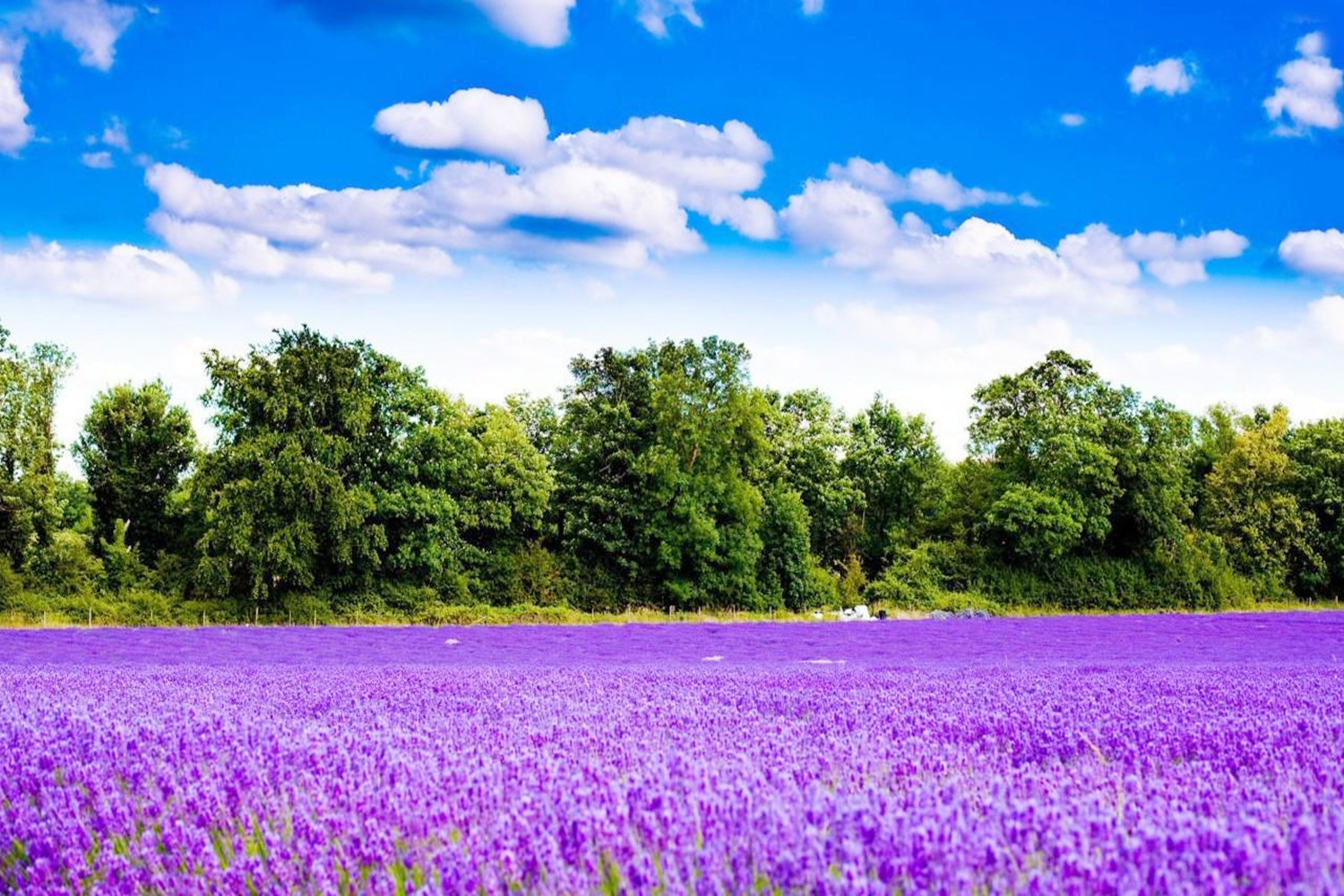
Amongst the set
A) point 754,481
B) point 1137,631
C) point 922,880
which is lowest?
point 1137,631

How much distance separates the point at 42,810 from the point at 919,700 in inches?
159

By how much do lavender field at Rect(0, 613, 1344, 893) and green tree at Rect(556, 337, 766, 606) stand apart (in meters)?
30.2

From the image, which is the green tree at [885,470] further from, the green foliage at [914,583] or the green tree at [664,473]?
the green tree at [664,473]

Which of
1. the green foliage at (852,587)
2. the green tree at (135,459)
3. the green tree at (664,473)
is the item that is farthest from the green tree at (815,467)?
the green tree at (135,459)

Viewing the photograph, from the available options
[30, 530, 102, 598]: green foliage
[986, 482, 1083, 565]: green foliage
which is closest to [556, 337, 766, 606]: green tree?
[986, 482, 1083, 565]: green foliage

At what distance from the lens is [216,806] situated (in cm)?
310

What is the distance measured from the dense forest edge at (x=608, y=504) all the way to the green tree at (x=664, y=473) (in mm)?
110

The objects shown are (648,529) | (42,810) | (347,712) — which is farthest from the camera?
(648,529)

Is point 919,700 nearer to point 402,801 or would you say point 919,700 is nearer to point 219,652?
point 402,801

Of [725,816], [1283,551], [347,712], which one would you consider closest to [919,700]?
[347,712]

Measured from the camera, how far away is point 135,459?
39875 mm

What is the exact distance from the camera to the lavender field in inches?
81.4

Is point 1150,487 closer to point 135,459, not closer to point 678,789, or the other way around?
point 135,459

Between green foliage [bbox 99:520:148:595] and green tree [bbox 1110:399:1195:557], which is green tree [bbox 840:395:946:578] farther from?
green foliage [bbox 99:520:148:595]
